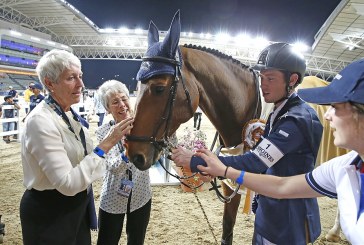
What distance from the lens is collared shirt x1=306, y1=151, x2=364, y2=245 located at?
1.04 metres

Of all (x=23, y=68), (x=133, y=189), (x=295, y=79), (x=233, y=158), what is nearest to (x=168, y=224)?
(x=133, y=189)

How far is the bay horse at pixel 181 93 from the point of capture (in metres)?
1.90

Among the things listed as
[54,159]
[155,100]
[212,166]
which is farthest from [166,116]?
[54,159]

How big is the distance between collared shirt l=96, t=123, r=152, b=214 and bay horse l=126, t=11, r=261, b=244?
477 mm

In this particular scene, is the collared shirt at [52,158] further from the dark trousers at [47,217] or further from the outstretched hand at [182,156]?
the outstretched hand at [182,156]

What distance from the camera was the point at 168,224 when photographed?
4.20m

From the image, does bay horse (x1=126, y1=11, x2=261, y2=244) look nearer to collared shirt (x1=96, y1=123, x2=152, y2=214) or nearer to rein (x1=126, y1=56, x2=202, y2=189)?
rein (x1=126, y1=56, x2=202, y2=189)

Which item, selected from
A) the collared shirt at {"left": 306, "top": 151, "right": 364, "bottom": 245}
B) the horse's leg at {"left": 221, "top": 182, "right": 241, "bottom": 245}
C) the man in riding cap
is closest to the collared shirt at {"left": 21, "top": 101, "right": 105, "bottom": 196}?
the man in riding cap

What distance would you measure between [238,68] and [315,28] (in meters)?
48.5

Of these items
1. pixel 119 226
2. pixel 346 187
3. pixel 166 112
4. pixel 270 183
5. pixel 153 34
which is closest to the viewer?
pixel 346 187

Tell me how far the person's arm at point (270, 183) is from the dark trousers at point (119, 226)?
113cm

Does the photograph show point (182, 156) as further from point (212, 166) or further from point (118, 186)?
point (118, 186)

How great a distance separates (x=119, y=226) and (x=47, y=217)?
80 cm

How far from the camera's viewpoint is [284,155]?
1.74m
